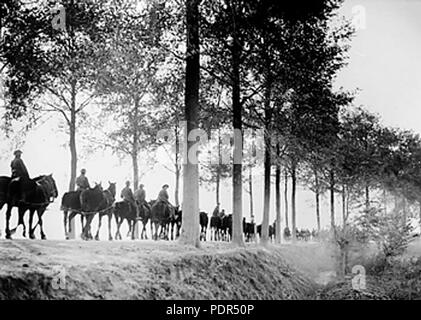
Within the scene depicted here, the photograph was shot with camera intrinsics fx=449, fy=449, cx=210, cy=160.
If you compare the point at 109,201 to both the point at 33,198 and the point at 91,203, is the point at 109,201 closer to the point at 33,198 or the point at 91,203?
the point at 91,203

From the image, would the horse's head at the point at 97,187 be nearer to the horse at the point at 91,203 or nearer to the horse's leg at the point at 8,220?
the horse at the point at 91,203

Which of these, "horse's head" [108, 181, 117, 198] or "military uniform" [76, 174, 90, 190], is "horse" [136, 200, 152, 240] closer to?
"horse's head" [108, 181, 117, 198]

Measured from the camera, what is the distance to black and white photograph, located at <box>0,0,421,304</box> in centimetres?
748

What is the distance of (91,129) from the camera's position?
20.6 meters

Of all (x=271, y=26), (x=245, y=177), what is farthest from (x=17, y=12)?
(x=245, y=177)

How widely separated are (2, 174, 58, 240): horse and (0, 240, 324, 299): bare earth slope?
1411mm

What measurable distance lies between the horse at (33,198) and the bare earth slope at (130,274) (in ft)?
4.63

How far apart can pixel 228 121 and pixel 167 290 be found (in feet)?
33.5

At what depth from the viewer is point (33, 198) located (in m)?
10.3

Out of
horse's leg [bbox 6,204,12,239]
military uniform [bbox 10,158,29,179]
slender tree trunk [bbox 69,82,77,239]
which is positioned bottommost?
horse's leg [bbox 6,204,12,239]

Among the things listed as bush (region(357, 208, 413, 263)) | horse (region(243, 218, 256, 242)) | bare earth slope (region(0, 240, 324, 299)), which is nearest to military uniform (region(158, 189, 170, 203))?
bare earth slope (region(0, 240, 324, 299))

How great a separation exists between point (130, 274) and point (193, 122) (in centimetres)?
539
